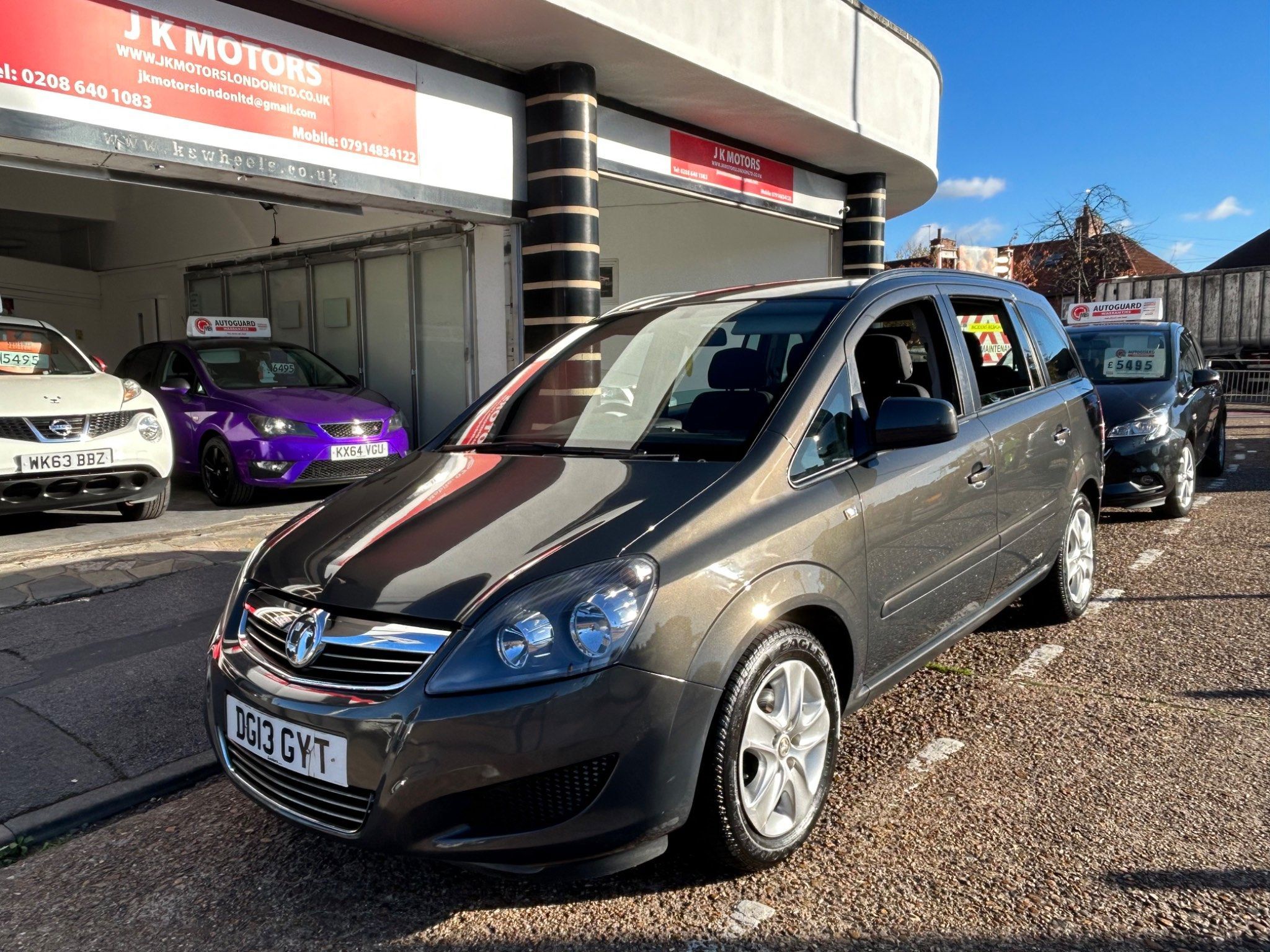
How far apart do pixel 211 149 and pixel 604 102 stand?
431 cm

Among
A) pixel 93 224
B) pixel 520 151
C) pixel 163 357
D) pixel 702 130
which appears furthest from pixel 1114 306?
pixel 93 224

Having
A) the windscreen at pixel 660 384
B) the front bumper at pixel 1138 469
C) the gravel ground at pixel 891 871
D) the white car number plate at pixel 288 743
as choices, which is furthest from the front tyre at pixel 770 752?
the front bumper at pixel 1138 469

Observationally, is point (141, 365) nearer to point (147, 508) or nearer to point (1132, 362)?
point (147, 508)

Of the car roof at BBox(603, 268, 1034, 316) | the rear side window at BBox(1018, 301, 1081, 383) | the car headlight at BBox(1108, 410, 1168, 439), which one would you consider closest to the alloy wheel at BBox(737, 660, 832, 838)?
the car roof at BBox(603, 268, 1034, 316)

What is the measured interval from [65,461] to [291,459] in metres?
1.80

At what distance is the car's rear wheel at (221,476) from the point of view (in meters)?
8.12

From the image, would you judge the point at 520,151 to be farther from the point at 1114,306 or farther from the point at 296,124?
the point at 1114,306

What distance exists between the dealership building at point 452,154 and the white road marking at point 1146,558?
17.2 ft

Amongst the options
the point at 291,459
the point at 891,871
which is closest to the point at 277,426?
the point at 291,459

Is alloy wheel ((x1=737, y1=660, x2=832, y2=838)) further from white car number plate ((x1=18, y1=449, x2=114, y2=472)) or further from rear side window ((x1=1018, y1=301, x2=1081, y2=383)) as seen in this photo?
white car number plate ((x1=18, y1=449, x2=114, y2=472))

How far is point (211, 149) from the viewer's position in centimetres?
686

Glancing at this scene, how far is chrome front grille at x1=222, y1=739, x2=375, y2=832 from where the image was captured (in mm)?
2250

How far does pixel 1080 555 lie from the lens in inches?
187

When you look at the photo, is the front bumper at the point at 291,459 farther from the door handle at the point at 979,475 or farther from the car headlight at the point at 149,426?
the door handle at the point at 979,475
